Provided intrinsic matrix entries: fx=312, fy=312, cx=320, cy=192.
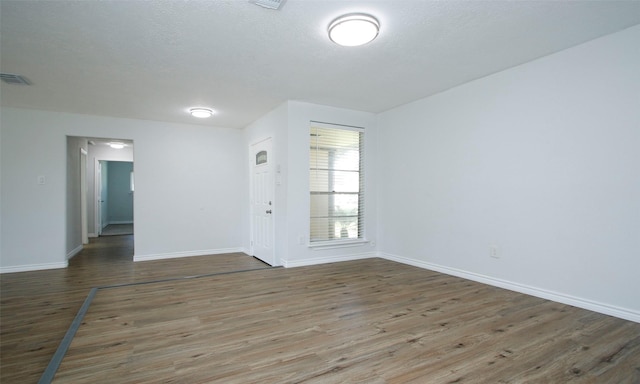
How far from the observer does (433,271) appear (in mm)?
4336

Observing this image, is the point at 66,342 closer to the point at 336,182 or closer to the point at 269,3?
the point at 269,3

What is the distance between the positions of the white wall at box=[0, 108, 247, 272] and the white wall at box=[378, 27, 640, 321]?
3.70 metres

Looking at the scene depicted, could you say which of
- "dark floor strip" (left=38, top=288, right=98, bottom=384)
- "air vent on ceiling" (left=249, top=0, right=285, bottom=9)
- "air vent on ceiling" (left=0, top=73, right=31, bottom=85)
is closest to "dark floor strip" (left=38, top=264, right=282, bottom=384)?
"dark floor strip" (left=38, top=288, right=98, bottom=384)

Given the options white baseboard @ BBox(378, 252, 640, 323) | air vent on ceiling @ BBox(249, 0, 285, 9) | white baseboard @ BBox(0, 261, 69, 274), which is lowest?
white baseboard @ BBox(0, 261, 69, 274)

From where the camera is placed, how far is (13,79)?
3.61m

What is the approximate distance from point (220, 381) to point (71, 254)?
5.51 meters

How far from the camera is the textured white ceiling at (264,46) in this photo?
92.4 inches

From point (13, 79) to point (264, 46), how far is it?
10.2 feet

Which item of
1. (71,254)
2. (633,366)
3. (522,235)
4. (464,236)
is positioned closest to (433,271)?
(464,236)

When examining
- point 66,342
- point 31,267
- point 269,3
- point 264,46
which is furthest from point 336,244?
point 31,267

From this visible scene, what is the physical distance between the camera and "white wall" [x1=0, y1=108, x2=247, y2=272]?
15.7 ft

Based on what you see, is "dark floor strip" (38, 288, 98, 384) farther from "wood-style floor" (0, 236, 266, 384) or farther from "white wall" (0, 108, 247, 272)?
"white wall" (0, 108, 247, 272)

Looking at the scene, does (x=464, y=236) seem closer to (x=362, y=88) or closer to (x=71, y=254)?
(x=362, y=88)

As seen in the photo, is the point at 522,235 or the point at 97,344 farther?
the point at 522,235
